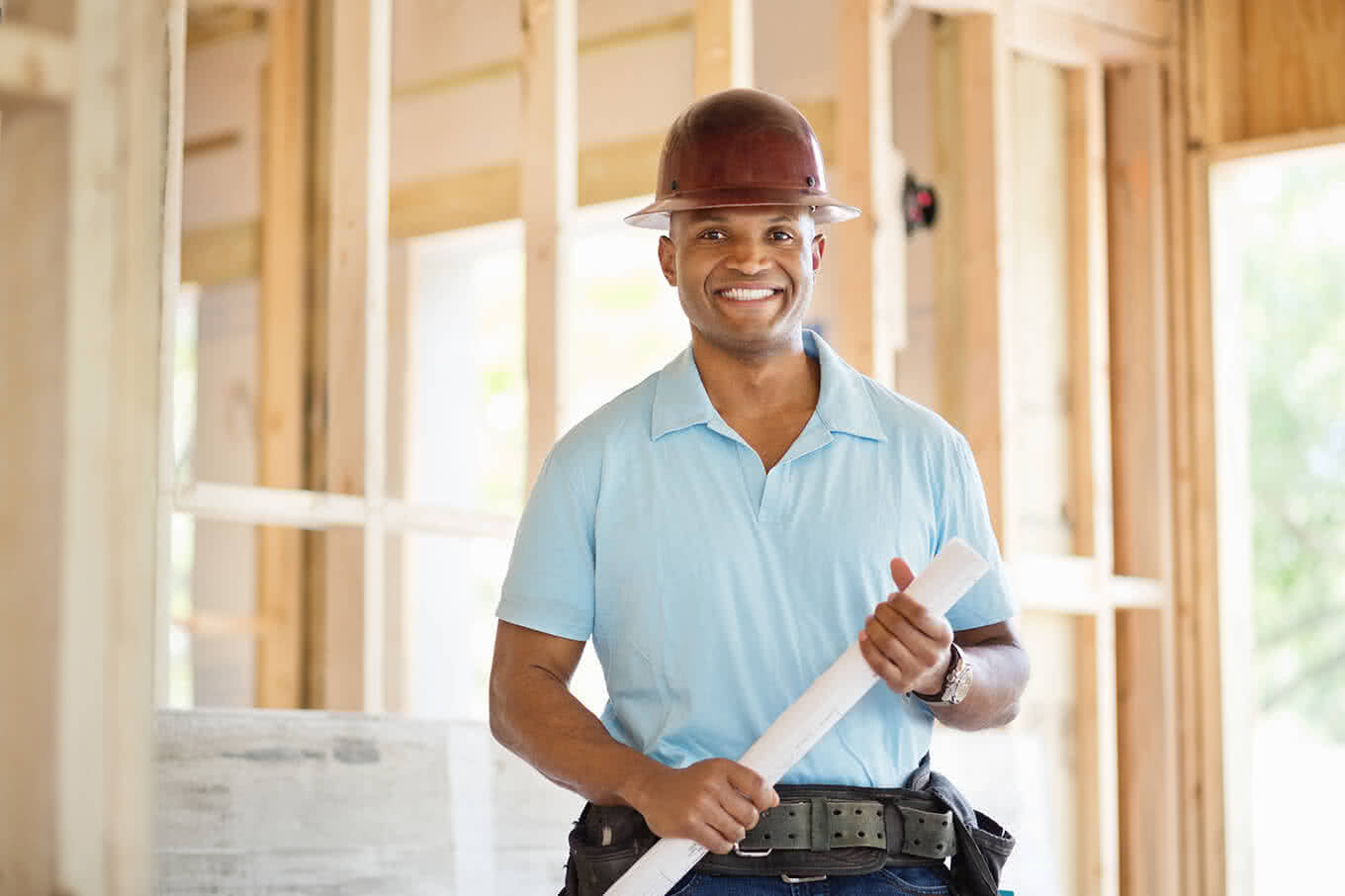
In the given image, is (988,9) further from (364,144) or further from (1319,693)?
(1319,693)

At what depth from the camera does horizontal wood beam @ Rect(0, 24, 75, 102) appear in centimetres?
102

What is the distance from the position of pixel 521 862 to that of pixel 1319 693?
1191 centimetres

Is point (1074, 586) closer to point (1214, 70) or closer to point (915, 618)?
point (1214, 70)

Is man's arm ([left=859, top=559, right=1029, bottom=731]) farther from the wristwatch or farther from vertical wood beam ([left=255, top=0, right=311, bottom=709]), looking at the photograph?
vertical wood beam ([left=255, top=0, right=311, bottom=709])

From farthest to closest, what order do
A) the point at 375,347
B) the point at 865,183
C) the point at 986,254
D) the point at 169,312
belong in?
the point at 986,254 < the point at 865,183 < the point at 375,347 < the point at 169,312

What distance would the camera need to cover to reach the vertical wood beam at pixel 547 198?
2.98m

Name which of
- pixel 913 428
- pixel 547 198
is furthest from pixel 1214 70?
pixel 913 428

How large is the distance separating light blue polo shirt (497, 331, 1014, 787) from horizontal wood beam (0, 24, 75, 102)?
93 cm

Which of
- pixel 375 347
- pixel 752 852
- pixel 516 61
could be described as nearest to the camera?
pixel 752 852

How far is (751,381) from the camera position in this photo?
1.96 meters

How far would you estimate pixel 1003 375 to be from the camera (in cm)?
365

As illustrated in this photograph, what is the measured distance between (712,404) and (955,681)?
1.42 feet

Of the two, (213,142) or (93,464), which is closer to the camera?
(93,464)

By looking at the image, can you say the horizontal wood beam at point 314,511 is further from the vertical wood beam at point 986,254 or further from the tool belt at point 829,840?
the vertical wood beam at point 986,254
